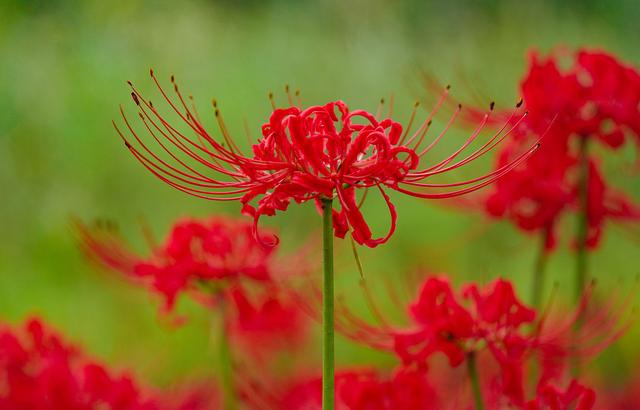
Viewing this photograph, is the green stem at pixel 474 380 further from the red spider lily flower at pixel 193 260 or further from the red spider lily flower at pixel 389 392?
the red spider lily flower at pixel 193 260

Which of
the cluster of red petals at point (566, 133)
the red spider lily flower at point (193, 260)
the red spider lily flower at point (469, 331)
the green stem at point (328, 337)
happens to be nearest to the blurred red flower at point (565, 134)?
the cluster of red petals at point (566, 133)

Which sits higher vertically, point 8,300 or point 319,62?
point 319,62

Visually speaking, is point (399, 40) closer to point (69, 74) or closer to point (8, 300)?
point (69, 74)

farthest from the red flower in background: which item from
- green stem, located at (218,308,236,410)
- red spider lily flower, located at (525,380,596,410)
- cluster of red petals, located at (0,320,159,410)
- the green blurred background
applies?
the green blurred background

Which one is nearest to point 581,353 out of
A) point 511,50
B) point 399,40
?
point 511,50

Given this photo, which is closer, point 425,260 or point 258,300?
point 258,300

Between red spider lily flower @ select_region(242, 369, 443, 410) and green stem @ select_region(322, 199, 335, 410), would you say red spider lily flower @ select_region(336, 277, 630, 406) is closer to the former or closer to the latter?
red spider lily flower @ select_region(242, 369, 443, 410)

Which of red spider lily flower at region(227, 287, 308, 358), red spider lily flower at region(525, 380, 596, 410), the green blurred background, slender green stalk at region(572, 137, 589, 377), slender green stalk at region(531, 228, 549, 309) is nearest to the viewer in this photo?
red spider lily flower at region(525, 380, 596, 410)
